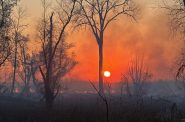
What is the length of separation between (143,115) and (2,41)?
17119 millimetres

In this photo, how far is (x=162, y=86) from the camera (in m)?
112

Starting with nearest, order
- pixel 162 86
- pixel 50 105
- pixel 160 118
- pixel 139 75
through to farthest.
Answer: pixel 160 118 < pixel 50 105 < pixel 139 75 < pixel 162 86

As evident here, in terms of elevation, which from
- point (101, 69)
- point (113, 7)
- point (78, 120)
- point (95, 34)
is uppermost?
point (113, 7)

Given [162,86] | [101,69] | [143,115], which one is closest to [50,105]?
[143,115]

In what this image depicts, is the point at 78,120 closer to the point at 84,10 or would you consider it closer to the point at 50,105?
the point at 50,105

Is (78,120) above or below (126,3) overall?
below

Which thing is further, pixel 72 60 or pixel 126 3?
pixel 72 60

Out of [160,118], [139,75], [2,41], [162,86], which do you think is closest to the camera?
[160,118]

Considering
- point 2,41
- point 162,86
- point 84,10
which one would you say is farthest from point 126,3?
point 162,86

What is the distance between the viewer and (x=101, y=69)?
1789 inches

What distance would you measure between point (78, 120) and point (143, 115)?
143 inches

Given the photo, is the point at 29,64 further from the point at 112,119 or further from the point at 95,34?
the point at 112,119

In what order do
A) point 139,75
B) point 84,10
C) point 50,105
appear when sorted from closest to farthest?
1. point 50,105
2. point 84,10
3. point 139,75

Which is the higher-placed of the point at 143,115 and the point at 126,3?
the point at 126,3
